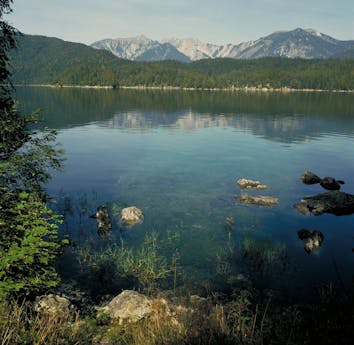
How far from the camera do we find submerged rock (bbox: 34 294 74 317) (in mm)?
13291

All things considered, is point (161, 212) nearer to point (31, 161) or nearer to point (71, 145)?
point (31, 161)

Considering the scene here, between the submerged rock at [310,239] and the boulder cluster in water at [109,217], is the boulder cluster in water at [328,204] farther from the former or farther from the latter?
the boulder cluster in water at [109,217]

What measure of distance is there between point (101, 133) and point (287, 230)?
59849 mm

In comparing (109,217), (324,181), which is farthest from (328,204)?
(109,217)

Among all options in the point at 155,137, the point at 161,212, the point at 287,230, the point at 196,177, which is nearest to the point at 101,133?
the point at 155,137

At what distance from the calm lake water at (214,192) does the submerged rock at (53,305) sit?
7.67 meters

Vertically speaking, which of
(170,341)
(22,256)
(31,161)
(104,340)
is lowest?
(104,340)

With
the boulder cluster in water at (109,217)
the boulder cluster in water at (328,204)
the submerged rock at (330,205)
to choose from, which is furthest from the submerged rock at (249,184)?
the boulder cluster in water at (109,217)

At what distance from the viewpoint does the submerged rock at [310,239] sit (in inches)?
976

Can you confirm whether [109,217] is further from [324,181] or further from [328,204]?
[324,181]

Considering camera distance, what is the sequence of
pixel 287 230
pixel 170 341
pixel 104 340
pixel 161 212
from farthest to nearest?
pixel 161 212 < pixel 287 230 < pixel 104 340 < pixel 170 341

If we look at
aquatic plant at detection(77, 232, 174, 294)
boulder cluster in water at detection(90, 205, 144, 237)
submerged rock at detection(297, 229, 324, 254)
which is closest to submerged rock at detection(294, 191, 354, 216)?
submerged rock at detection(297, 229, 324, 254)

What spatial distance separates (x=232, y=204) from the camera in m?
33.4

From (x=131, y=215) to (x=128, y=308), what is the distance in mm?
14774
